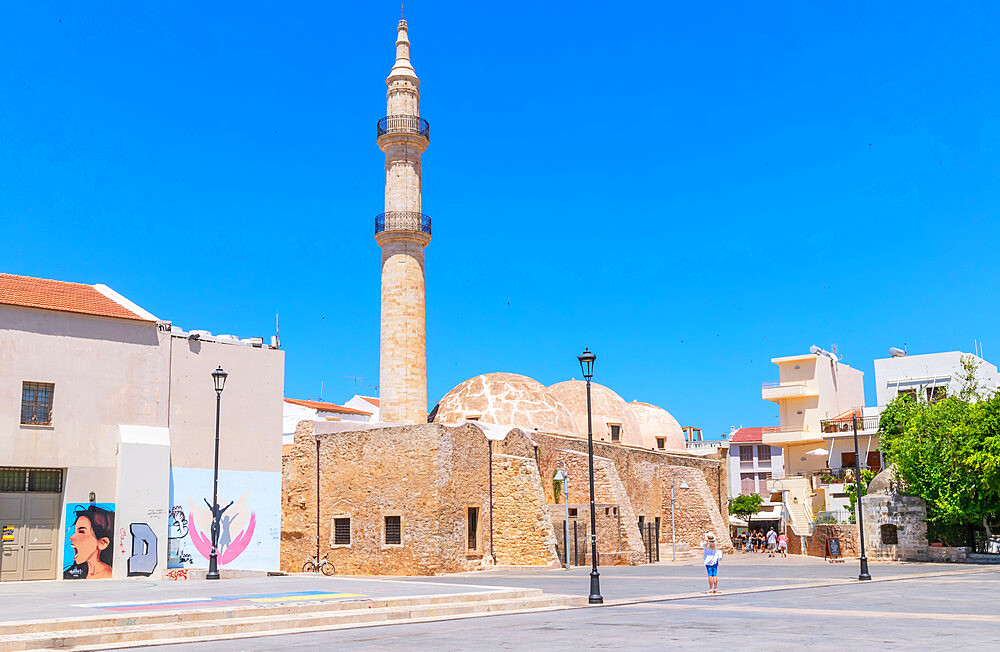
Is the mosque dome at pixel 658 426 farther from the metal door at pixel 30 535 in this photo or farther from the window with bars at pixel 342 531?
the metal door at pixel 30 535

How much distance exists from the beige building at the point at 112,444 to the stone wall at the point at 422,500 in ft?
15.3

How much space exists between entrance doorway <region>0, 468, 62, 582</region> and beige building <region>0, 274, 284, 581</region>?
24 mm

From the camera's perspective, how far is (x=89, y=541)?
21656 millimetres

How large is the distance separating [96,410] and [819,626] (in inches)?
702

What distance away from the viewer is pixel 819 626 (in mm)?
12039

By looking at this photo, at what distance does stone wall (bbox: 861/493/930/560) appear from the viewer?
31203 millimetres

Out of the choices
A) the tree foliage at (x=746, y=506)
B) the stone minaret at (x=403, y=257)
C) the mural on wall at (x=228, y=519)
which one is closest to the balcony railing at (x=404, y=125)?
the stone minaret at (x=403, y=257)

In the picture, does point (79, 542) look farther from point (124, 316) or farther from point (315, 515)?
point (315, 515)

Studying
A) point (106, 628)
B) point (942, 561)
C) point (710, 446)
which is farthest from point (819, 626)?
point (710, 446)

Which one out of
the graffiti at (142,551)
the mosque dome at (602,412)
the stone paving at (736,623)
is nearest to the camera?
the stone paving at (736,623)

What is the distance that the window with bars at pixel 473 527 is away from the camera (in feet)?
97.8

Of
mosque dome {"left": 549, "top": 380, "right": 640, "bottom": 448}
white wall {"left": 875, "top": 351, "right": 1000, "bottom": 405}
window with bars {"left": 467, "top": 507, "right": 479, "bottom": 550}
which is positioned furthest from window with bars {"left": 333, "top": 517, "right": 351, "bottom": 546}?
white wall {"left": 875, "top": 351, "right": 1000, "bottom": 405}

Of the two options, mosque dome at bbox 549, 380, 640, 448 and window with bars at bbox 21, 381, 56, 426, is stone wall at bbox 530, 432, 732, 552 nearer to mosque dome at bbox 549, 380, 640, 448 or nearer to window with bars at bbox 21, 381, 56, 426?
mosque dome at bbox 549, 380, 640, 448

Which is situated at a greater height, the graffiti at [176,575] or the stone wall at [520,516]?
the stone wall at [520,516]
